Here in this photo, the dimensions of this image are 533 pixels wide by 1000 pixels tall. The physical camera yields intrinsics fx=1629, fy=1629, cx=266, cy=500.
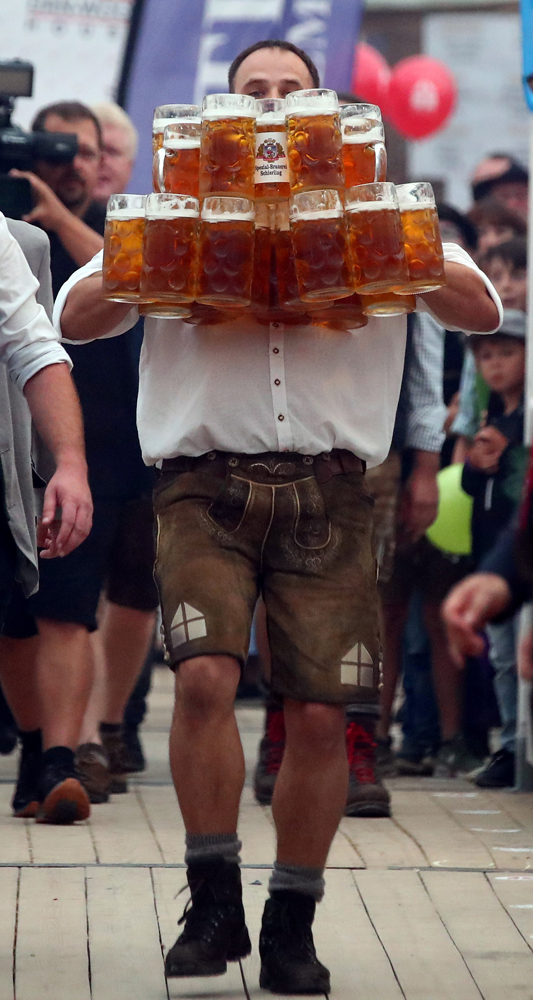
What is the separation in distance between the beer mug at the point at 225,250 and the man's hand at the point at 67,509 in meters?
0.42

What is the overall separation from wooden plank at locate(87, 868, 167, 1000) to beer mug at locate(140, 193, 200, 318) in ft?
4.17

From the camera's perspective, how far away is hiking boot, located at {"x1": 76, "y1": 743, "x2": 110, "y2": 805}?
493 cm

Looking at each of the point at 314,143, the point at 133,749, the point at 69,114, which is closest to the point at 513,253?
the point at 69,114

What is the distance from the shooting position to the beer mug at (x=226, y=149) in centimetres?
283

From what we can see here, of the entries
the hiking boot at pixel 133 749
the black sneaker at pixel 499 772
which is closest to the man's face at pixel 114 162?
the hiking boot at pixel 133 749

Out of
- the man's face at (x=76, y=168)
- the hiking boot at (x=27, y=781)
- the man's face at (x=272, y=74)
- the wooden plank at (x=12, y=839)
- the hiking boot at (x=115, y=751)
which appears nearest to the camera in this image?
the man's face at (x=272, y=74)

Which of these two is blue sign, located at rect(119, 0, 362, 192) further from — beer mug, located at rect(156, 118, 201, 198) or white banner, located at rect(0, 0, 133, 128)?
beer mug, located at rect(156, 118, 201, 198)

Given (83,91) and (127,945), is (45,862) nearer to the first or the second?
(127,945)

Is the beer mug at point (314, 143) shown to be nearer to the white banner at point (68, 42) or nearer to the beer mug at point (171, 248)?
the beer mug at point (171, 248)

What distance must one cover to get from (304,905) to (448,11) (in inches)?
837

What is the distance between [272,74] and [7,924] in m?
1.83

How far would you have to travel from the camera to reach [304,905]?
306 centimetres

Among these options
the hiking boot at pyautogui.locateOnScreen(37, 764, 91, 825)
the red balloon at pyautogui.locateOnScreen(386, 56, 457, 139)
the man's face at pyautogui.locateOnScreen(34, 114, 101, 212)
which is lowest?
the hiking boot at pyautogui.locateOnScreen(37, 764, 91, 825)

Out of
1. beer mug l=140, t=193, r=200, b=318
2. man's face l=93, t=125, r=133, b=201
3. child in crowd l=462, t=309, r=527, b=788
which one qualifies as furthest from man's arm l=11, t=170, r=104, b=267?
beer mug l=140, t=193, r=200, b=318
